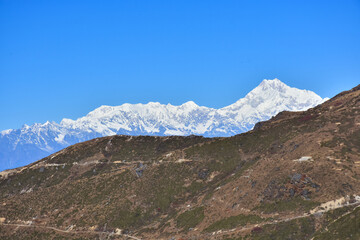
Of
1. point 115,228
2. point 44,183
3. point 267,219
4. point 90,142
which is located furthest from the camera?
point 90,142

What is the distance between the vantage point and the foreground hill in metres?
91.2

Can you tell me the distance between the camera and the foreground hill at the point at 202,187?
91.2 m

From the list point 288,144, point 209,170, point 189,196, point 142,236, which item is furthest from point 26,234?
point 288,144

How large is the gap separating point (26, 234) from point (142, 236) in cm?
5070

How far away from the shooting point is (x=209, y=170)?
469 ft

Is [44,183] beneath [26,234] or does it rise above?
above

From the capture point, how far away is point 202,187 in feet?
443

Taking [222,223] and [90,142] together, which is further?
[90,142]

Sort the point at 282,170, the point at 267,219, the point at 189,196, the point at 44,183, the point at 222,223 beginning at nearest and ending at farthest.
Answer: the point at 267,219, the point at 222,223, the point at 282,170, the point at 189,196, the point at 44,183

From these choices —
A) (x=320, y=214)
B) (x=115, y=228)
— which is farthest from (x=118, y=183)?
(x=320, y=214)

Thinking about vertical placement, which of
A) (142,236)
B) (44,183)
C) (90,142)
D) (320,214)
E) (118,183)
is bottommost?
(320,214)

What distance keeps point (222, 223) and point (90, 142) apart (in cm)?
11542

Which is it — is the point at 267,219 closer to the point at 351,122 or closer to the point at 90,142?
the point at 351,122

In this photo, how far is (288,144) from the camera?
431 ft
